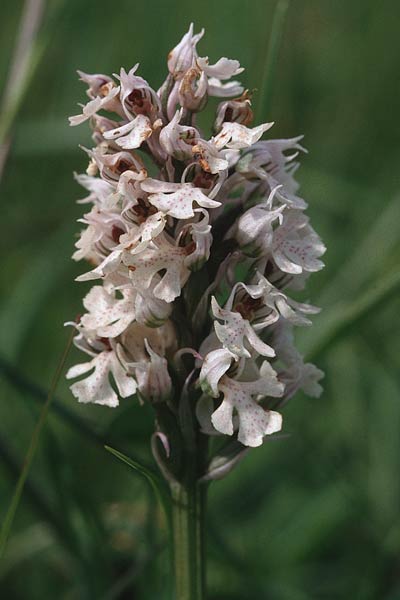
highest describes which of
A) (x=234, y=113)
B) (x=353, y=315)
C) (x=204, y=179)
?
(x=234, y=113)

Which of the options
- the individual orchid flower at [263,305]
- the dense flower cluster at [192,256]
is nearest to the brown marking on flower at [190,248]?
the dense flower cluster at [192,256]

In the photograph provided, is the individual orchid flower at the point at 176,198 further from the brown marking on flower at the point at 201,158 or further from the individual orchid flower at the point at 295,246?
the individual orchid flower at the point at 295,246

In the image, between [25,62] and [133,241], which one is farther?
[25,62]

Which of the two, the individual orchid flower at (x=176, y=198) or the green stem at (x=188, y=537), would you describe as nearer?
the individual orchid flower at (x=176, y=198)

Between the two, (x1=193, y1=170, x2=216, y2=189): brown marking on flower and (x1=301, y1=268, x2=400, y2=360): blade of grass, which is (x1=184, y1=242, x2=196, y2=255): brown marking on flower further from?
(x1=301, y1=268, x2=400, y2=360): blade of grass

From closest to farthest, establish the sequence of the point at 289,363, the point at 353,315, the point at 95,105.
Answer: the point at 95,105
the point at 289,363
the point at 353,315

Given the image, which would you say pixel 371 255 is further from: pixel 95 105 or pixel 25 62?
pixel 95 105

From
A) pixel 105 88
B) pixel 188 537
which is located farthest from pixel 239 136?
pixel 188 537
